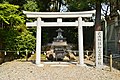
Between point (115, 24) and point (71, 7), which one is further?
point (71, 7)

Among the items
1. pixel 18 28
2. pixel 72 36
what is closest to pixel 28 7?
pixel 18 28

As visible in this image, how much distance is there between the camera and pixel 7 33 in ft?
57.9

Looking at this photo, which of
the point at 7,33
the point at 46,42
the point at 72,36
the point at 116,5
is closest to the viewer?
the point at 7,33

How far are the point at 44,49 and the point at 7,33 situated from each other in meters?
3.68

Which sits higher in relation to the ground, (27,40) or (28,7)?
(28,7)

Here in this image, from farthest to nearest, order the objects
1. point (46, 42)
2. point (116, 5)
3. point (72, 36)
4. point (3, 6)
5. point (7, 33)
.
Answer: point (72, 36)
point (46, 42)
point (116, 5)
point (7, 33)
point (3, 6)

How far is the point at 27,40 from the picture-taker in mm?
17969

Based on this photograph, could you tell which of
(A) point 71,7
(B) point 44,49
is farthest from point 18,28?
(A) point 71,7

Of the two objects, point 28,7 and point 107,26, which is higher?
point 28,7

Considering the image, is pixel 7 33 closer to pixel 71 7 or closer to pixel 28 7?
pixel 28 7

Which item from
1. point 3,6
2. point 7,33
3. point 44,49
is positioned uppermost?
point 3,6

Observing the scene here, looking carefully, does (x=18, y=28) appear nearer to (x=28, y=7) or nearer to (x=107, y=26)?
(x=28, y=7)

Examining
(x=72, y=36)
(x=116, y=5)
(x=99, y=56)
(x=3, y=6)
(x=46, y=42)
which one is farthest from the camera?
(x=72, y=36)

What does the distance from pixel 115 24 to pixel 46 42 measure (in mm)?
6374
